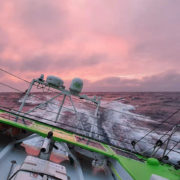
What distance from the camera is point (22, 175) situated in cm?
132

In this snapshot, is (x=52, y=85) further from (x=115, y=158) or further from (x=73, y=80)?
(x=115, y=158)

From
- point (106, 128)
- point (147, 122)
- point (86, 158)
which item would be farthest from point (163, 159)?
point (147, 122)

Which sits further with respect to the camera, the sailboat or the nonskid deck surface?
the nonskid deck surface

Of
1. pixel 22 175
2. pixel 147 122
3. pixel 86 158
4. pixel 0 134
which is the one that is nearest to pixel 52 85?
pixel 0 134

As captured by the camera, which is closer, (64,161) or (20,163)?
(20,163)

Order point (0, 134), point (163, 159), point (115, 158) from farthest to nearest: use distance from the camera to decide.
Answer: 1. point (163, 159)
2. point (0, 134)
3. point (115, 158)

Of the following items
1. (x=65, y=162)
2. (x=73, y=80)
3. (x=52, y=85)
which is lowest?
(x=65, y=162)

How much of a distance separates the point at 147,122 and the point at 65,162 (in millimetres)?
10581

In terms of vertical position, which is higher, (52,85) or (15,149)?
(52,85)

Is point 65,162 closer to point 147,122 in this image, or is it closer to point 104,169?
point 104,169

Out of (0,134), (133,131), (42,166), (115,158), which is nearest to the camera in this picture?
(42,166)

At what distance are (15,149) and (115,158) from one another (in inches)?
71.9

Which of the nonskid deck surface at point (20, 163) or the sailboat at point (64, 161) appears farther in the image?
the nonskid deck surface at point (20, 163)

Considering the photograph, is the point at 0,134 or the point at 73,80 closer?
the point at 0,134
